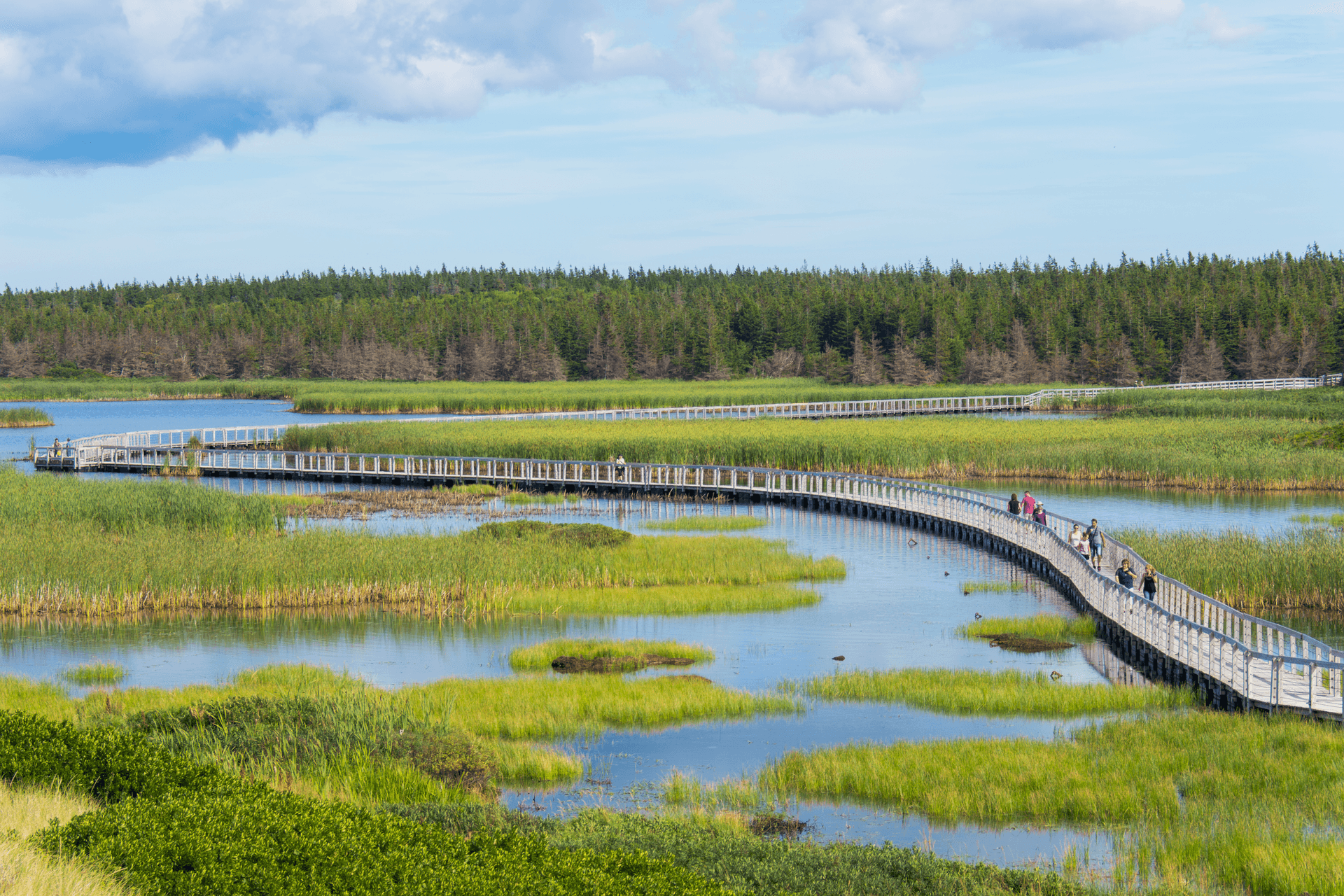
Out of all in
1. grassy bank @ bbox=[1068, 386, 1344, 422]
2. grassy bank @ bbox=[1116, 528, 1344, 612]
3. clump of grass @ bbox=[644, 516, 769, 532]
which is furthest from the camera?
grassy bank @ bbox=[1068, 386, 1344, 422]

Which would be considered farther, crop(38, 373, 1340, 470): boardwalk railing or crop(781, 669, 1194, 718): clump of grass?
crop(38, 373, 1340, 470): boardwalk railing

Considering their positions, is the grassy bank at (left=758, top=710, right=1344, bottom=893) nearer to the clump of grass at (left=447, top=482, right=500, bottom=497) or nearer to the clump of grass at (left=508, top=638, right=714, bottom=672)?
the clump of grass at (left=508, top=638, right=714, bottom=672)

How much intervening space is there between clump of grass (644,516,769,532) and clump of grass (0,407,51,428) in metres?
78.8

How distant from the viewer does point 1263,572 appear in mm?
29922

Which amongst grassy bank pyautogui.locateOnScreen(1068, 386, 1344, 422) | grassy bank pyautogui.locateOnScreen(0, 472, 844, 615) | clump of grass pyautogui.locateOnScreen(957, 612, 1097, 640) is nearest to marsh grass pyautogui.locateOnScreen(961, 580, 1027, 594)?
grassy bank pyautogui.locateOnScreen(0, 472, 844, 615)

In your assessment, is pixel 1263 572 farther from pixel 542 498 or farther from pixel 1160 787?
pixel 542 498

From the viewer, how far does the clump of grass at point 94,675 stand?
76.2ft

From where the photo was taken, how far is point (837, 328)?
536 ft

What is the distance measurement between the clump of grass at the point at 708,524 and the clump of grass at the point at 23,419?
259ft

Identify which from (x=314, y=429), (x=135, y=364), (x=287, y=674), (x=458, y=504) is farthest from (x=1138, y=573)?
(x=135, y=364)

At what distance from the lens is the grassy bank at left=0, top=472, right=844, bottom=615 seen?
30.1 metres

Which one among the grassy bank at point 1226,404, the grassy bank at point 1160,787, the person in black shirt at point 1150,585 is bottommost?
the grassy bank at point 1160,787

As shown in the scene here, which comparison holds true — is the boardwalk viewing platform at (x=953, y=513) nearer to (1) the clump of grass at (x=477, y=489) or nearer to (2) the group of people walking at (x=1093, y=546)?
(2) the group of people walking at (x=1093, y=546)

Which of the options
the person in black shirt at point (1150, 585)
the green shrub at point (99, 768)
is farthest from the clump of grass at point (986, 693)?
the green shrub at point (99, 768)
